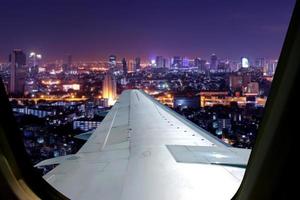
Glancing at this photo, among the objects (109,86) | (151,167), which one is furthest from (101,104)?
(151,167)

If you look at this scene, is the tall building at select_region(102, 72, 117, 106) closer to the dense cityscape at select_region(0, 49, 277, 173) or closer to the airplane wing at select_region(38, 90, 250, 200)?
the dense cityscape at select_region(0, 49, 277, 173)

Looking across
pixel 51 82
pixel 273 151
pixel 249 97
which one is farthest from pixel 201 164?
pixel 51 82

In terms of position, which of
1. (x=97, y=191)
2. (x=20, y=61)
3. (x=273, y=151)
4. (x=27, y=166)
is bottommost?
(x=97, y=191)

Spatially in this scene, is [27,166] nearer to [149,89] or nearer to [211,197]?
[211,197]

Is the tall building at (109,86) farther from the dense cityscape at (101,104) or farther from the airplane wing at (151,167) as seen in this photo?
the airplane wing at (151,167)

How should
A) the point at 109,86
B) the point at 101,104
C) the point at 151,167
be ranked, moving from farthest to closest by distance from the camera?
the point at 109,86, the point at 101,104, the point at 151,167

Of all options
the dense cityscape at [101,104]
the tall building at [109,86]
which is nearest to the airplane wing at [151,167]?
the dense cityscape at [101,104]

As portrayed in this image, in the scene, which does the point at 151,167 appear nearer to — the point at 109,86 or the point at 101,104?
the point at 101,104

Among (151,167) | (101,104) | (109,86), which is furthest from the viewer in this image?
(109,86)

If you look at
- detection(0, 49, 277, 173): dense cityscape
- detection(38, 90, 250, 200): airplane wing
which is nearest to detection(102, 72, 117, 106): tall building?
detection(0, 49, 277, 173): dense cityscape
